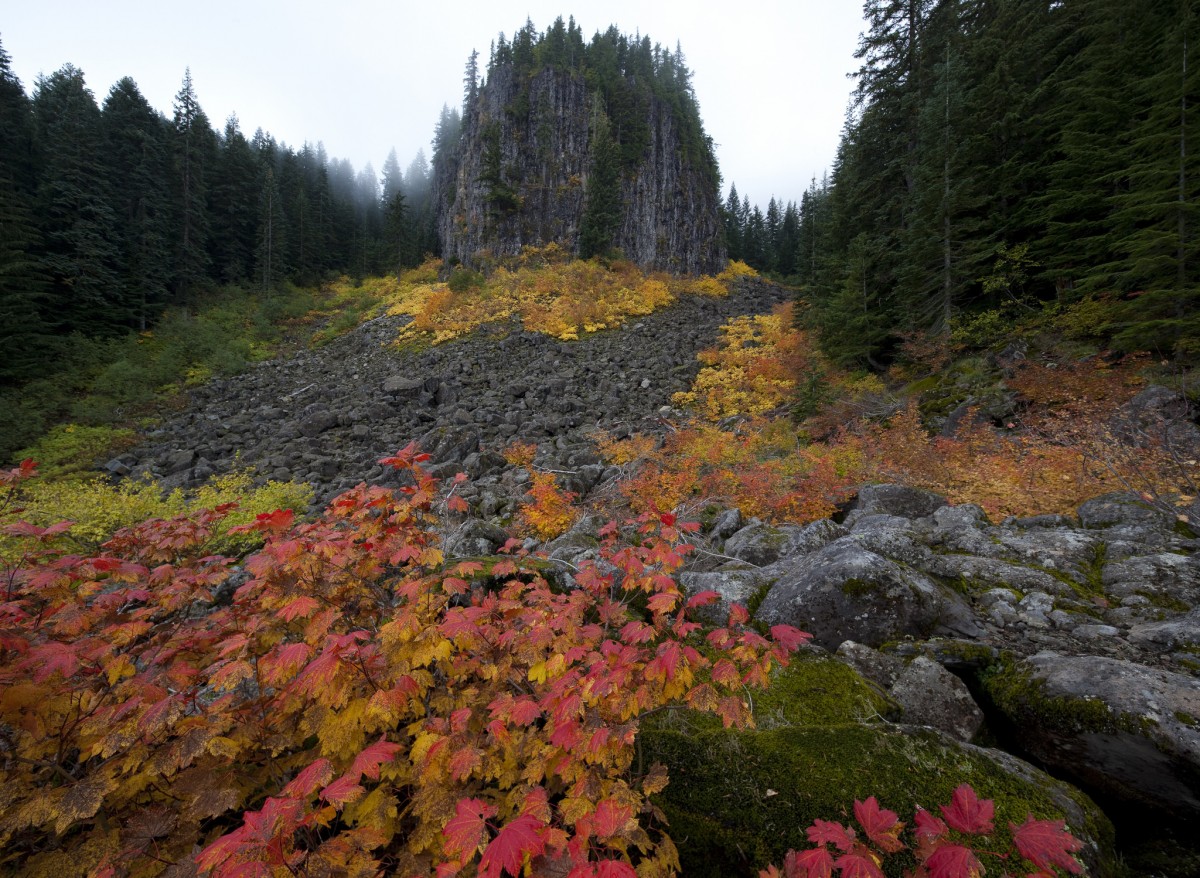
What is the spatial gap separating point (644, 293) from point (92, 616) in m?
26.9

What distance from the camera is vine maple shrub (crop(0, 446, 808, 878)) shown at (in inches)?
72.1

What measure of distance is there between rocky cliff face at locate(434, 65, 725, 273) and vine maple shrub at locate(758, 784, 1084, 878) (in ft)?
118

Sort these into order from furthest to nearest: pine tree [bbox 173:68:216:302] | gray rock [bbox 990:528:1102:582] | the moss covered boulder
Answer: pine tree [bbox 173:68:216:302] → gray rock [bbox 990:528:1102:582] → the moss covered boulder

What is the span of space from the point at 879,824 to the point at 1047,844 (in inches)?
20.1

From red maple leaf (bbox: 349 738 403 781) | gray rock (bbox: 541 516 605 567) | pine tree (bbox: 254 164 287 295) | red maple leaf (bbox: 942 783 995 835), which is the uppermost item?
pine tree (bbox: 254 164 287 295)

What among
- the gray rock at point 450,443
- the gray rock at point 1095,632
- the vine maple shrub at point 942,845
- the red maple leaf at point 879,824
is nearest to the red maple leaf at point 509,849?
the vine maple shrub at point 942,845

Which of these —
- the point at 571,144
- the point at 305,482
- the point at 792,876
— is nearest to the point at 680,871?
the point at 792,876

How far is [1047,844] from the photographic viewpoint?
152 cm

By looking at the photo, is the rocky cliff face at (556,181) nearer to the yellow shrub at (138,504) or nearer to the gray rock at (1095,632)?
the yellow shrub at (138,504)

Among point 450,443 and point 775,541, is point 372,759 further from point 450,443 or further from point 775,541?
point 450,443

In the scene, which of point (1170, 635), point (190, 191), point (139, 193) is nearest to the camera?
point (1170, 635)

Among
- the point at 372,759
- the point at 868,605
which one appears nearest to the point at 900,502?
the point at 868,605

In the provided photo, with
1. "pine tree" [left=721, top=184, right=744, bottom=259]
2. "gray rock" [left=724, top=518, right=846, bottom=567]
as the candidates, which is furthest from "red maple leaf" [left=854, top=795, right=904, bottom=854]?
"pine tree" [left=721, top=184, right=744, bottom=259]

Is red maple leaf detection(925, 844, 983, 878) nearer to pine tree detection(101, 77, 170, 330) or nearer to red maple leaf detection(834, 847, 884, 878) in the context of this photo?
red maple leaf detection(834, 847, 884, 878)
